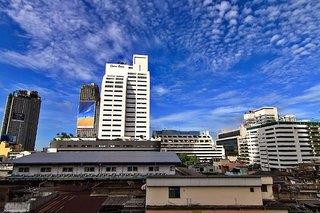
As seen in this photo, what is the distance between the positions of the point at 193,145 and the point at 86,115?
7779cm

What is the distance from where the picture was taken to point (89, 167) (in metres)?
51.7

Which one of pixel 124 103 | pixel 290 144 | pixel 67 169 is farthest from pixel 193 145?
pixel 67 169

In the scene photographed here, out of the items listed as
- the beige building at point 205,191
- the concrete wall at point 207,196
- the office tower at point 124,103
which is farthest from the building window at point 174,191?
the office tower at point 124,103

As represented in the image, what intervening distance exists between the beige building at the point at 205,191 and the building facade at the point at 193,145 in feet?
504

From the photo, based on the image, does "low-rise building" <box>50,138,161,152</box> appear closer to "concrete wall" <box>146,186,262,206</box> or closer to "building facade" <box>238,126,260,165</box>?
"building facade" <box>238,126,260,165</box>

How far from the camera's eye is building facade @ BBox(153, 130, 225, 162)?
180375 millimetres

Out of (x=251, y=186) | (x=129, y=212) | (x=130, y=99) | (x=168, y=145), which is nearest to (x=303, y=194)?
(x=251, y=186)

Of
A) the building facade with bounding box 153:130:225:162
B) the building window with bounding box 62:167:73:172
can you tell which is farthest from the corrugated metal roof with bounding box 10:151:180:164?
the building facade with bounding box 153:130:225:162

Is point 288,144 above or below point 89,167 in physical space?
above

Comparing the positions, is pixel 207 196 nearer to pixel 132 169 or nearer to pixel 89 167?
pixel 132 169

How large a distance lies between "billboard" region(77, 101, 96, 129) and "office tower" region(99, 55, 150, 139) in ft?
18.4

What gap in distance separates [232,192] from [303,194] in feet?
48.0

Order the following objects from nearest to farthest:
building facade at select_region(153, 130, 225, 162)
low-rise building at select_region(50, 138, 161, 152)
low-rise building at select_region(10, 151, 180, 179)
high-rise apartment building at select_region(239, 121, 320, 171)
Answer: low-rise building at select_region(10, 151, 180, 179), low-rise building at select_region(50, 138, 161, 152), high-rise apartment building at select_region(239, 121, 320, 171), building facade at select_region(153, 130, 225, 162)

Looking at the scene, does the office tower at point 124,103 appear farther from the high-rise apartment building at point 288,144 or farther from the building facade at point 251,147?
the high-rise apartment building at point 288,144
